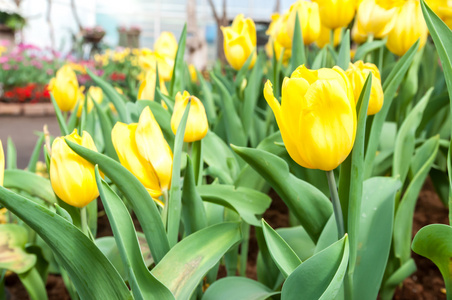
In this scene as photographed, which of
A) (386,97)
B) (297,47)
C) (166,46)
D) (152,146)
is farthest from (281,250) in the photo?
(166,46)

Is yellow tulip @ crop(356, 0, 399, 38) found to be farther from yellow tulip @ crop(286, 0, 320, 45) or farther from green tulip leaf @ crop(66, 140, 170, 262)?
green tulip leaf @ crop(66, 140, 170, 262)

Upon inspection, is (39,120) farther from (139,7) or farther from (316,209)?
(139,7)

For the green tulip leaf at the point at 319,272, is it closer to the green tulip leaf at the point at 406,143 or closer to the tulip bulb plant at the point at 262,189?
the tulip bulb plant at the point at 262,189

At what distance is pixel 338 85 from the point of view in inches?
14.8

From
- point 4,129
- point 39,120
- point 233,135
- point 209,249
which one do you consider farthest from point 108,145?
point 39,120

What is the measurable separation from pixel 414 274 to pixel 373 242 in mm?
472

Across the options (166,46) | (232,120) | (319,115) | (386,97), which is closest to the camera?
(319,115)

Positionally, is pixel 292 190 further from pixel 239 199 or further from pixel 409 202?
pixel 409 202

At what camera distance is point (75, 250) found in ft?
1.39

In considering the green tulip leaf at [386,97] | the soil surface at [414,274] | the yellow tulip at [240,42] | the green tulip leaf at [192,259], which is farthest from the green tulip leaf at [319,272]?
the yellow tulip at [240,42]

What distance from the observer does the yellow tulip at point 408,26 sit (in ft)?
2.61

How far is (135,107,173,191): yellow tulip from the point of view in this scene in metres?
0.47

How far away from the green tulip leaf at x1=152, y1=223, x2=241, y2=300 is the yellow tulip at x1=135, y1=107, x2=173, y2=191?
0.29ft

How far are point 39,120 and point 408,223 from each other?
5.93 metres
